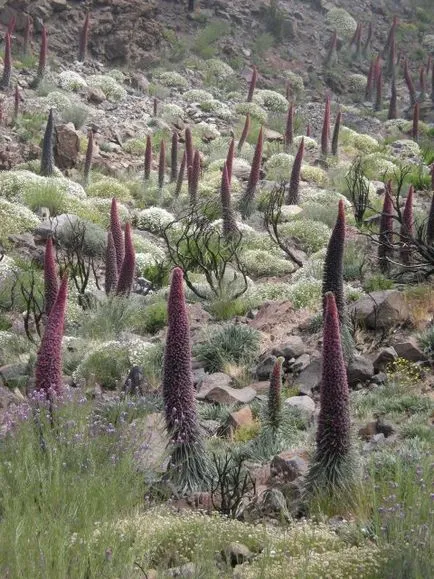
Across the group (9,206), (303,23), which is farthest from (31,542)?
(303,23)

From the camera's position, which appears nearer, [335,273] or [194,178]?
[335,273]

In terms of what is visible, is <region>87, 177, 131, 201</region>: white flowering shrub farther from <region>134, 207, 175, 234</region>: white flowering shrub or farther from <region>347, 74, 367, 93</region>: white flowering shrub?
<region>347, 74, 367, 93</region>: white flowering shrub

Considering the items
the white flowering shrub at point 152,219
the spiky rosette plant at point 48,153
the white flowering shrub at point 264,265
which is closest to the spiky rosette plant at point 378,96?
the white flowering shrub at point 152,219

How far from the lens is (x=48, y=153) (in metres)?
21.2

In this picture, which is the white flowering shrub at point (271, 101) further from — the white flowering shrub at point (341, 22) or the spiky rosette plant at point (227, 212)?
the spiky rosette plant at point (227, 212)

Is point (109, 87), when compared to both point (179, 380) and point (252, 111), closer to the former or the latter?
point (252, 111)

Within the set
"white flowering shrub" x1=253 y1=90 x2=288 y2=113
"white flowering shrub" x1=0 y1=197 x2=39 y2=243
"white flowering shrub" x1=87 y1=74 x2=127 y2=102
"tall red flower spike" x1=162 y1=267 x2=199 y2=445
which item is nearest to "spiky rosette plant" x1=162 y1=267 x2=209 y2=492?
"tall red flower spike" x1=162 y1=267 x2=199 y2=445

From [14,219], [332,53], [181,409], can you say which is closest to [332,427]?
[181,409]

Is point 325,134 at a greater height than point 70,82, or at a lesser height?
lesser

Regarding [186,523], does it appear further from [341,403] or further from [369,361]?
[369,361]

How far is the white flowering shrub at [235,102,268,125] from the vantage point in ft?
106

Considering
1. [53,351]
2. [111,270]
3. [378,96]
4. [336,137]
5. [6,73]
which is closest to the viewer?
[53,351]

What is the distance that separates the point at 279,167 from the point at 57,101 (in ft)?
25.8

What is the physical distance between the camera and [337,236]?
30.4 ft
